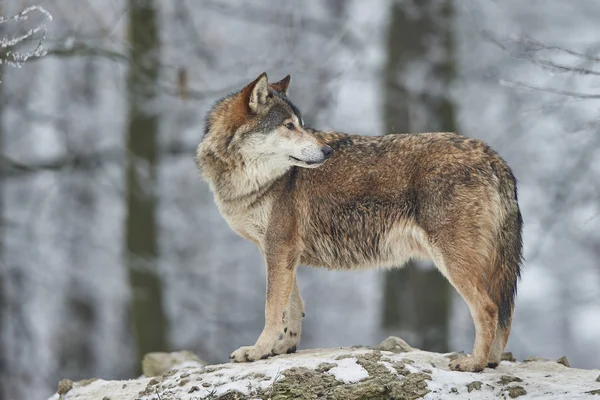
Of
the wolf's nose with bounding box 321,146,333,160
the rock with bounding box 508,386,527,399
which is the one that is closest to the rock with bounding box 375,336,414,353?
the rock with bounding box 508,386,527,399

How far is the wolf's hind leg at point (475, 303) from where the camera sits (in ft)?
19.9

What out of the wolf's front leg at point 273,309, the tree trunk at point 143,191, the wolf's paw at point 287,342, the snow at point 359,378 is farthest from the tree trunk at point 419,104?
the wolf's front leg at point 273,309

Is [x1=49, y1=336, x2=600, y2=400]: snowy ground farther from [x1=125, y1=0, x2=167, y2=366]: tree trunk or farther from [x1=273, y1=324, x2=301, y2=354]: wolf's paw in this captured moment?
[x1=125, y1=0, x2=167, y2=366]: tree trunk

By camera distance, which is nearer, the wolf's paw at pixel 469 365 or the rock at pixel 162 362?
the wolf's paw at pixel 469 365

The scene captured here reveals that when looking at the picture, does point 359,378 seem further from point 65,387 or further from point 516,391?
point 65,387

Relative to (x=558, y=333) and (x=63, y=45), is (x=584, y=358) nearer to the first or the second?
(x=558, y=333)

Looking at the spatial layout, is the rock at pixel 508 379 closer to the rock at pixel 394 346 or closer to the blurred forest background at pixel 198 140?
the rock at pixel 394 346

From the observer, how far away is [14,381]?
13.3 m

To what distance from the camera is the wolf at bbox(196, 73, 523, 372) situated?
6.16 m

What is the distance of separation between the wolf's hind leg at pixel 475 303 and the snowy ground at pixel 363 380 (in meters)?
0.12

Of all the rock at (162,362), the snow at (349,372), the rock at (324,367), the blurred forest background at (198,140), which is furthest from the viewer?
the blurred forest background at (198,140)

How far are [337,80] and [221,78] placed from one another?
194 centimetres

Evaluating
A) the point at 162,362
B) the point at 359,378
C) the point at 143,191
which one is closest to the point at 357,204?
the point at 359,378

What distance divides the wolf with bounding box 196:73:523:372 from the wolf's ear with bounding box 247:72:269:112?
11mm
